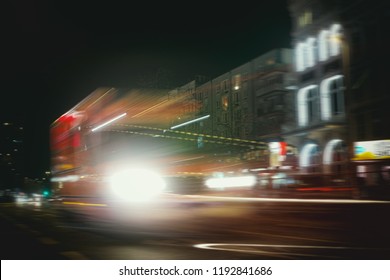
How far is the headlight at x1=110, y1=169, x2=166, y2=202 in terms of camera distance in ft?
71.8

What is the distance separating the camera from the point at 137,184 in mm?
24422

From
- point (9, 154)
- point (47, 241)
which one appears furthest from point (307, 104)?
point (9, 154)

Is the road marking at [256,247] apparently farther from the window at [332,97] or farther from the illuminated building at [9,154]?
the illuminated building at [9,154]

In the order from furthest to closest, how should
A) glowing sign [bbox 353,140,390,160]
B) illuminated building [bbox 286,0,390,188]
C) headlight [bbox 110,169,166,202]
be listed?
illuminated building [bbox 286,0,390,188], glowing sign [bbox 353,140,390,160], headlight [bbox 110,169,166,202]

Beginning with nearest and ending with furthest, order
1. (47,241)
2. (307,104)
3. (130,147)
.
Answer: (47,241), (130,147), (307,104)

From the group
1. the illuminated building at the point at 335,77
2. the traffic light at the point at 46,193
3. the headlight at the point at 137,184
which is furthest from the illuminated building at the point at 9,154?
the headlight at the point at 137,184

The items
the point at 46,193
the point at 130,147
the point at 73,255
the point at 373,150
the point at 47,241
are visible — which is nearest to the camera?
the point at 73,255

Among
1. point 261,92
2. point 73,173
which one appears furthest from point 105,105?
point 261,92

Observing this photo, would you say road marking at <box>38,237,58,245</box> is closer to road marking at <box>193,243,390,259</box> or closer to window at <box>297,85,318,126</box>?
road marking at <box>193,243,390,259</box>

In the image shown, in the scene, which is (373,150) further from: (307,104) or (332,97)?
(307,104)

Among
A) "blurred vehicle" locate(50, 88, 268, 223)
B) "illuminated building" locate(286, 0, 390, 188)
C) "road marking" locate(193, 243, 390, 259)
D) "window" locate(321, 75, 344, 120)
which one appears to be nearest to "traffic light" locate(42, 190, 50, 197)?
"blurred vehicle" locate(50, 88, 268, 223)

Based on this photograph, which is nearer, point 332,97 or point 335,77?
point 335,77
